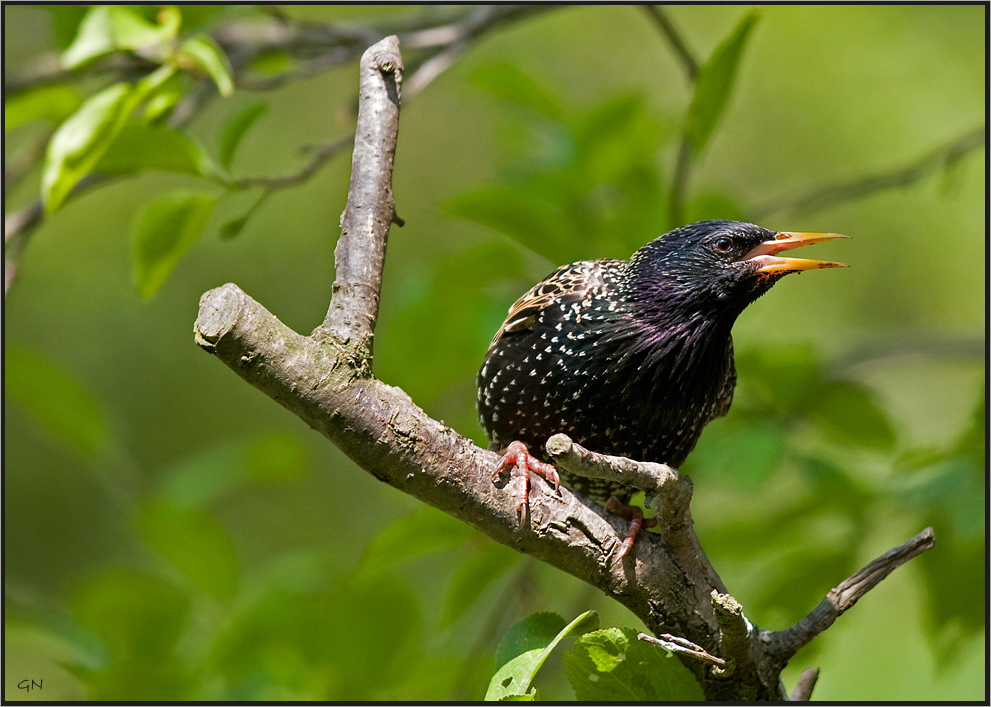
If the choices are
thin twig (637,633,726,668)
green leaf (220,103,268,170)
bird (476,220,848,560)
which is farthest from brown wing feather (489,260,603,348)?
thin twig (637,633,726,668)

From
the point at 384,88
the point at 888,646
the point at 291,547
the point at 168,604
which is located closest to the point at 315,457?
the point at 291,547

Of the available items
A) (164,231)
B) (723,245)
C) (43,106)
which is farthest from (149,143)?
(723,245)

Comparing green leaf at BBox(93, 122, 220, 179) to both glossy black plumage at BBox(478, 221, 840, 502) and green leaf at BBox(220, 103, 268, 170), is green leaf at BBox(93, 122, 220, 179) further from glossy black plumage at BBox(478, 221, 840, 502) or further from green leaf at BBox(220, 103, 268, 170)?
glossy black plumage at BBox(478, 221, 840, 502)

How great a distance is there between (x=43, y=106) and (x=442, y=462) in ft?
8.33

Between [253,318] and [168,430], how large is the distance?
6.91m

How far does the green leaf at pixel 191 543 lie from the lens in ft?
14.4

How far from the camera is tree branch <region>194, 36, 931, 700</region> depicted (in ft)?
6.97

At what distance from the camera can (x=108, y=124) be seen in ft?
10.4

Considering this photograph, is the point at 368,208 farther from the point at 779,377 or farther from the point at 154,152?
the point at 779,377

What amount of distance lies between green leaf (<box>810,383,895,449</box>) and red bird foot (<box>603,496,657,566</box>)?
167 centimetres

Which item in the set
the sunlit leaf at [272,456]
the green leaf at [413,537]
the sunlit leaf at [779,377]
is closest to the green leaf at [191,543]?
the sunlit leaf at [272,456]

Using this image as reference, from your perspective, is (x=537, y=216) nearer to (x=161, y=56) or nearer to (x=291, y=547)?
(x=161, y=56)

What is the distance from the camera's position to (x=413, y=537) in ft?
12.0

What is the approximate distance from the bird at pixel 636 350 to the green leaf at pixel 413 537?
416 mm
